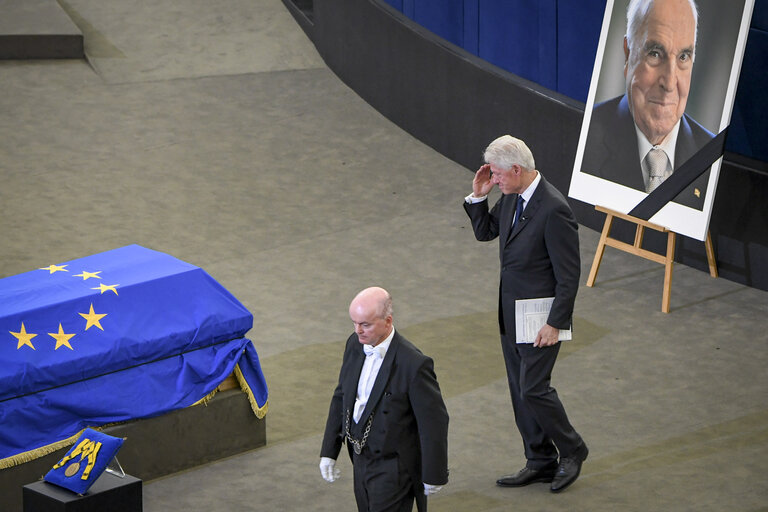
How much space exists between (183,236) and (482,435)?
377 cm

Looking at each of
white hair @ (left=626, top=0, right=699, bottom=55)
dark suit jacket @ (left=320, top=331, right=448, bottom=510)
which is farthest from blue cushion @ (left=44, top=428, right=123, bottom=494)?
white hair @ (left=626, top=0, right=699, bottom=55)

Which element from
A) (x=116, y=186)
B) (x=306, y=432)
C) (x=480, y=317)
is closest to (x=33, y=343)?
(x=306, y=432)

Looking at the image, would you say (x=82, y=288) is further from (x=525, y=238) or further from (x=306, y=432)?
(x=525, y=238)

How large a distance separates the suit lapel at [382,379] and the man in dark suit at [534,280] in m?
1.12

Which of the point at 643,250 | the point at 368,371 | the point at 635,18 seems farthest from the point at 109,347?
the point at 635,18

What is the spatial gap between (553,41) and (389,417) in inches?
221

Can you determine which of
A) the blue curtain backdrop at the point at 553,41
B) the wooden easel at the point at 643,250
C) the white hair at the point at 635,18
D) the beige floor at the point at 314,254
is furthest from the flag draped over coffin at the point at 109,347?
the blue curtain backdrop at the point at 553,41

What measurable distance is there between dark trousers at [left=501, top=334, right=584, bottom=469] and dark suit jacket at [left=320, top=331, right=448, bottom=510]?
104cm

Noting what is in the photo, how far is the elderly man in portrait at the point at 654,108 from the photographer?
769cm

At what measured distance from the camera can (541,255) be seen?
5625 millimetres

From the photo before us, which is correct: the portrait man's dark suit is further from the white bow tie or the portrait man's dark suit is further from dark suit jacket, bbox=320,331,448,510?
the white bow tie

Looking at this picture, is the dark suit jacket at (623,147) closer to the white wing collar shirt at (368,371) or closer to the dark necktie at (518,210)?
the dark necktie at (518,210)

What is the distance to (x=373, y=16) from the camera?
1204 centimetres

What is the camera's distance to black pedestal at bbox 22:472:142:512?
4906 mm
